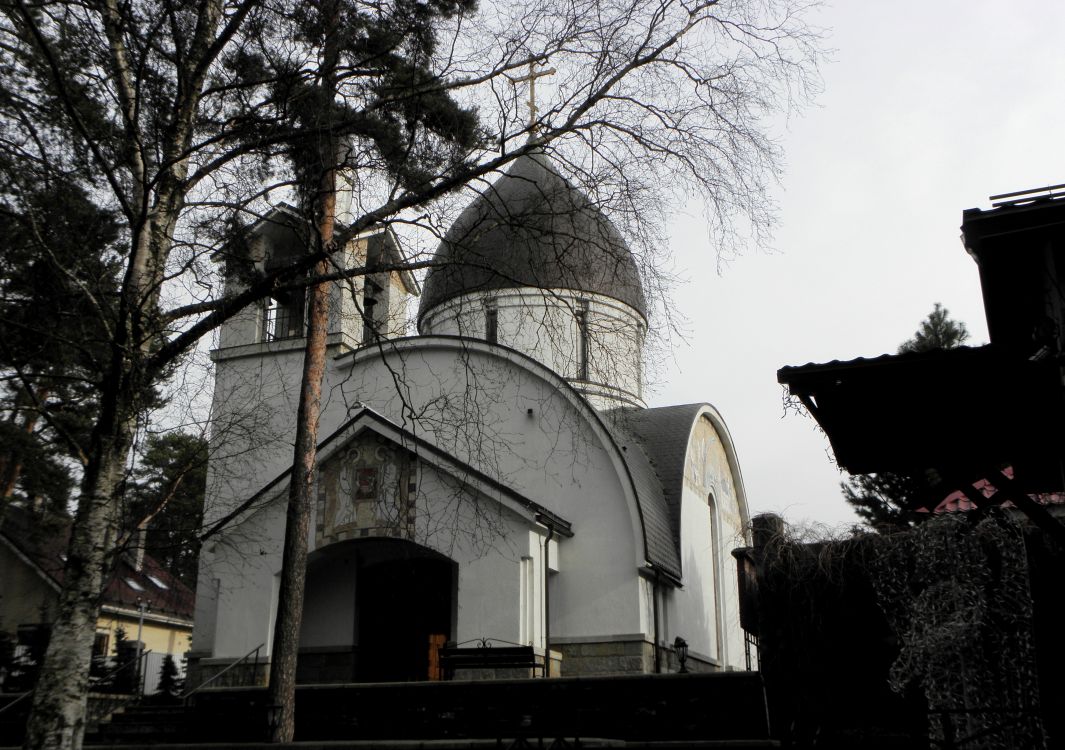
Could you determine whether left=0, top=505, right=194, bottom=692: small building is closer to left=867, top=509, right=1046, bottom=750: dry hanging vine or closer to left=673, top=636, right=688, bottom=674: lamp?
left=673, top=636, right=688, bottom=674: lamp

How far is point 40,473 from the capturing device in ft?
65.2

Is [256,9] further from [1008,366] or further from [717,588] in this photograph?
[717,588]

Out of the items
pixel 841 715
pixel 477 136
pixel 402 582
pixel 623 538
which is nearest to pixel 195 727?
pixel 402 582

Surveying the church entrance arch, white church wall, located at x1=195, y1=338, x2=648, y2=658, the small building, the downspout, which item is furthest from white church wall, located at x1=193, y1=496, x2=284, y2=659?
the downspout

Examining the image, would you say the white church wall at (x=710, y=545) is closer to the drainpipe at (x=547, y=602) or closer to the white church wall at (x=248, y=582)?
the drainpipe at (x=547, y=602)

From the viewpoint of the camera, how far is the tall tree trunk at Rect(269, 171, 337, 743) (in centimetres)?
1162

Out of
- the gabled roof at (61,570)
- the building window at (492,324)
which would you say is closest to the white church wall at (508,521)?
the building window at (492,324)

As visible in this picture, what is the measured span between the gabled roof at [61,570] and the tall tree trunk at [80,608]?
12784mm

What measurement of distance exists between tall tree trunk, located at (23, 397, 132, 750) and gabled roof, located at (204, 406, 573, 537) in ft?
25.4

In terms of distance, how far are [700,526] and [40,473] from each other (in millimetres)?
13340

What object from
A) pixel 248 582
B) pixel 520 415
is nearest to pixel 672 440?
pixel 520 415

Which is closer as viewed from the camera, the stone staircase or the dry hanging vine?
the dry hanging vine

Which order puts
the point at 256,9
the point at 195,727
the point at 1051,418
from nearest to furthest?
the point at 1051,418 < the point at 256,9 < the point at 195,727

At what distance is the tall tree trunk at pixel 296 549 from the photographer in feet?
38.1
